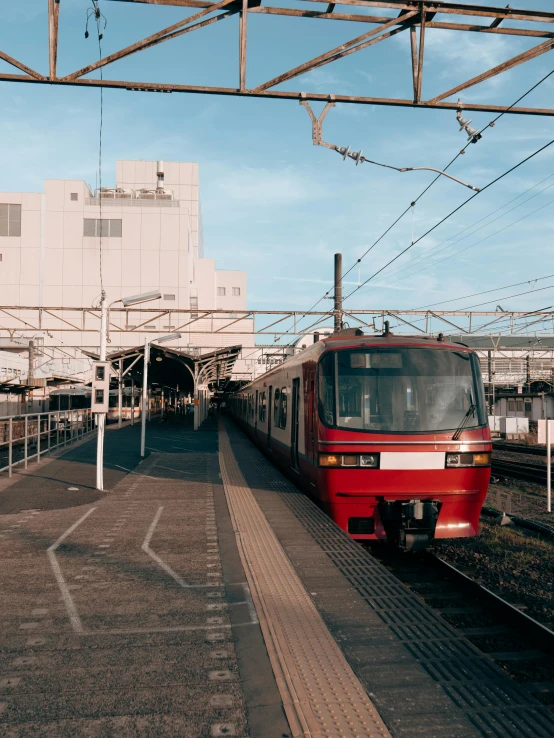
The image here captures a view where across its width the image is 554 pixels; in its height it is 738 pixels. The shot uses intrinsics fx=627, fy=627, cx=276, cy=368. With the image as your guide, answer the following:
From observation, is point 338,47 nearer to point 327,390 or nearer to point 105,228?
point 327,390

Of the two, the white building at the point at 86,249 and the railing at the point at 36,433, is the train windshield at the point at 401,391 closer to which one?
the railing at the point at 36,433

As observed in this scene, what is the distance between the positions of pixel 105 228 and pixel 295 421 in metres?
→ 43.5

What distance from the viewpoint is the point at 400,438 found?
24.3 feet

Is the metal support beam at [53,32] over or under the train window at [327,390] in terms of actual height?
over

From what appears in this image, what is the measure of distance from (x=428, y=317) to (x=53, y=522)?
54.9 ft

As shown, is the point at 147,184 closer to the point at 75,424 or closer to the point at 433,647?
the point at 75,424

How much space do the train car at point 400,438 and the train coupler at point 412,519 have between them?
1 centimetres

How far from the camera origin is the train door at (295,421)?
392 inches

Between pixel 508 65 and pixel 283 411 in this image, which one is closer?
pixel 508 65

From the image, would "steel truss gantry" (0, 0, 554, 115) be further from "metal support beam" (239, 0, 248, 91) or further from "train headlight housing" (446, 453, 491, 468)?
"train headlight housing" (446, 453, 491, 468)

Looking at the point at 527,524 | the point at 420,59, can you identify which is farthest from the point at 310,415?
the point at 420,59

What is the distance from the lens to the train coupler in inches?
285

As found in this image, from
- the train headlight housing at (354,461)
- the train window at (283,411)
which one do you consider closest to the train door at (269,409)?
the train window at (283,411)

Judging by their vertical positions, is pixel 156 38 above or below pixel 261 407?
above
